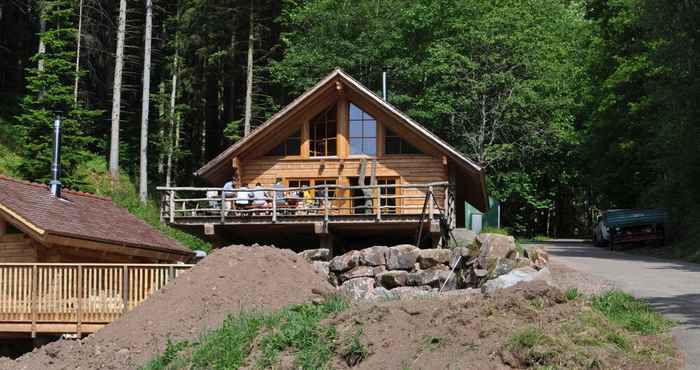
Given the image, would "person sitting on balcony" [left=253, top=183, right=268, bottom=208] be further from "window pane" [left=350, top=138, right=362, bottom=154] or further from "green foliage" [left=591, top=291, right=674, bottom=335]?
"green foliage" [left=591, top=291, right=674, bottom=335]

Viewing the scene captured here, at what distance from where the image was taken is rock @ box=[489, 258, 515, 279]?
2064 cm

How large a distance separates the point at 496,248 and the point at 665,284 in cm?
383

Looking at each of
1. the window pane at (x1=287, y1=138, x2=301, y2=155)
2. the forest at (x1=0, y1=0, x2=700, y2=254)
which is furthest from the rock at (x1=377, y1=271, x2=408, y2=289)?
the forest at (x1=0, y1=0, x2=700, y2=254)

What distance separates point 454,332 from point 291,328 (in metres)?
2.92

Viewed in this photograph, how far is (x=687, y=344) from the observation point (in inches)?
488

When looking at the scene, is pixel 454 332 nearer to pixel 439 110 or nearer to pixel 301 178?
pixel 301 178

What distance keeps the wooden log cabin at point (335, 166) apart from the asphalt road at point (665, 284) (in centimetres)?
472

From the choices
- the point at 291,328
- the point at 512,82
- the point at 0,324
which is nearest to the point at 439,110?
the point at 512,82

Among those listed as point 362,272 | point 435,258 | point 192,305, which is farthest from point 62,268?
point 435,258

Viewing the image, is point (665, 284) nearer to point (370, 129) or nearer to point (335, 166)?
point (370, 129)

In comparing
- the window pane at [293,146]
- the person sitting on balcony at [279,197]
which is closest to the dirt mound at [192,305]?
the person sitting on balcony at [279,197]

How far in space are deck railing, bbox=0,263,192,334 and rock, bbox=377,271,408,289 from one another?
506cm

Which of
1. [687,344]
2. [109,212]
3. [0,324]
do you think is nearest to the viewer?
[687,344]

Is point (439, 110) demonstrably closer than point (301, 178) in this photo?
No
